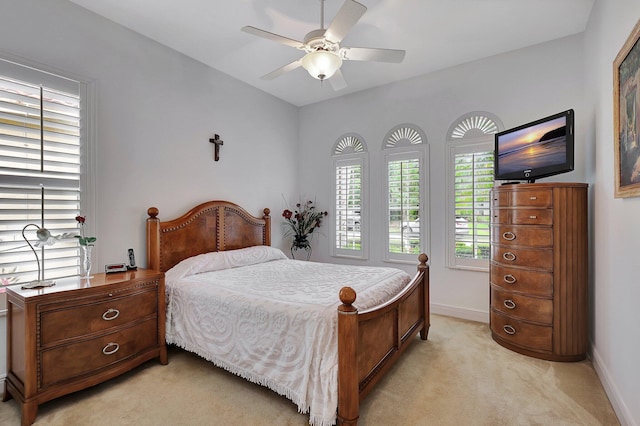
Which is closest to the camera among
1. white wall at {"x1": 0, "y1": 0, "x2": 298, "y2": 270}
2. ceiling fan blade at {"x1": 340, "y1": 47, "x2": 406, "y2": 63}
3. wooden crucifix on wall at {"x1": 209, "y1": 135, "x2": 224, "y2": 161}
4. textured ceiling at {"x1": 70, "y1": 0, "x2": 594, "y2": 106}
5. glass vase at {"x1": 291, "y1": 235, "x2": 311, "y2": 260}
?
ceiling fan blade at {"x1": 340, "y1": 47, "x2": 406, "y2": 63}

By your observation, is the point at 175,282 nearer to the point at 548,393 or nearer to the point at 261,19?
the point at 261,19

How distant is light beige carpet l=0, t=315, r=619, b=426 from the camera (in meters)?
1.99

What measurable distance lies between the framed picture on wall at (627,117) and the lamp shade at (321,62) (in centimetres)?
174

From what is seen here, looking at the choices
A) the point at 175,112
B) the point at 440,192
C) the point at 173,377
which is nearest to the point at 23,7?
the point at 175,112

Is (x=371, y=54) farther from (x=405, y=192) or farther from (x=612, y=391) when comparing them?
(x=612, y=391)

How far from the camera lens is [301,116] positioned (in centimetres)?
523

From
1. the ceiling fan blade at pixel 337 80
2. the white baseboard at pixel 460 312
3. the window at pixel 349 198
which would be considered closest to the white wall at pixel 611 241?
the white baseboard at pixel 460 312

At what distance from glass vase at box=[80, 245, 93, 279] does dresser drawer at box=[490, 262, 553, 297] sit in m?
3.61

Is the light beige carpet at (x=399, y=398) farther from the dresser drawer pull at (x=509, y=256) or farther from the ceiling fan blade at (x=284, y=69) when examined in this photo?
the ceiling fan blade at (x=284, y=69)

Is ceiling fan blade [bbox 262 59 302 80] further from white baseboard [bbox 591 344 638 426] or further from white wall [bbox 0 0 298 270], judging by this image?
white baseboard [bbox 591 344 638 426]

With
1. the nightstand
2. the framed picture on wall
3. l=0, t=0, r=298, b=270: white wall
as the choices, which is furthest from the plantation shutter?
the nightstand

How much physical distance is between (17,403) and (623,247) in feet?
13.8

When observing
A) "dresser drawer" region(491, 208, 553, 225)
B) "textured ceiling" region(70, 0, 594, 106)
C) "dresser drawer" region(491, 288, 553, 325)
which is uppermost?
"textured ceiling" region(70, 0, 594, 106)

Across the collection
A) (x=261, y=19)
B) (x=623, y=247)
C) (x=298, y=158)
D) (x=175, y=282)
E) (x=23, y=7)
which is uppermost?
(x=261, y=19)
